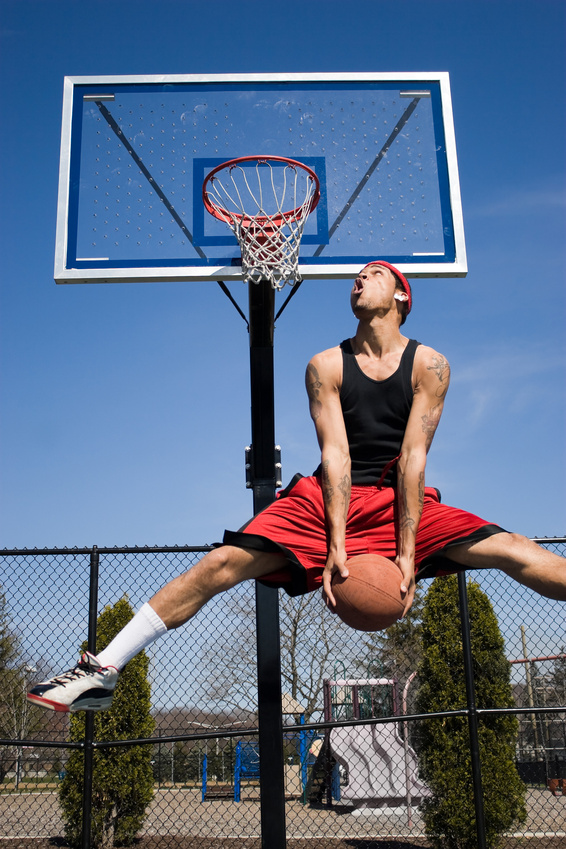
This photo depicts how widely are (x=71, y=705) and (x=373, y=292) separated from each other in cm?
232

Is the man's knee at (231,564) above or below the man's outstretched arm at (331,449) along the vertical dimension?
below

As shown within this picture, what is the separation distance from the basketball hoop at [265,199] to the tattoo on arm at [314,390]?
1.31m

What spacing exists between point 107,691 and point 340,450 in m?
1.40

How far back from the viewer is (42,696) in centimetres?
251

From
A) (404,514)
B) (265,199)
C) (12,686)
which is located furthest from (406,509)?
(12,686)

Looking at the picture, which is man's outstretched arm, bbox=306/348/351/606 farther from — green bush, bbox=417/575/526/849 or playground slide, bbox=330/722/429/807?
playground slide, bbox=330/722/429/807

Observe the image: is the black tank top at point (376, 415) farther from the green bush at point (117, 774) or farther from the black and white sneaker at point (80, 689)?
the green bush at point (117, 774)

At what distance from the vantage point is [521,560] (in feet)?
9.18

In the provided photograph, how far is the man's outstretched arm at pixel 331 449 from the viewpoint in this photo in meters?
2.93

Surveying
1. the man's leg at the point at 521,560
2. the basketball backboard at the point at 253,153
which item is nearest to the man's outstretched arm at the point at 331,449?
the man's leg at the point at 521,560

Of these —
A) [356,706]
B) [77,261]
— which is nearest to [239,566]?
[77,261]

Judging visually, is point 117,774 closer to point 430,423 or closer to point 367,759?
point 367,759

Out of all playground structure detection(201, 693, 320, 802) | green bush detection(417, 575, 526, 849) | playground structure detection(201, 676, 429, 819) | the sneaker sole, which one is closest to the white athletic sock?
the sneaker sole

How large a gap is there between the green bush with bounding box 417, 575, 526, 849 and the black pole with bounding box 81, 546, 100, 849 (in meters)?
3.82
